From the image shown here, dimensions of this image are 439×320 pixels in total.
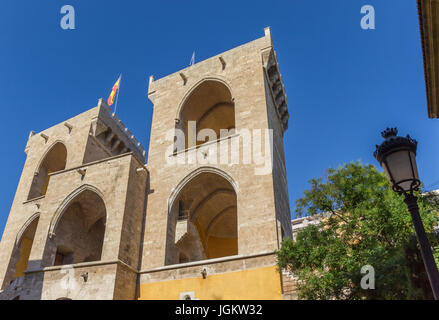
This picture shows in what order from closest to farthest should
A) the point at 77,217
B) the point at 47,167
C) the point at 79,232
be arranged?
Result: 1. the point at 77,217
2. the point at 79,232
3. the point at 47,167

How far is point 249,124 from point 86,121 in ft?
31.9

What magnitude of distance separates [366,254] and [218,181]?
7708 millimetres

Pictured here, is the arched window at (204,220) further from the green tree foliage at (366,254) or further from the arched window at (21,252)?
the arched window at (21,252)

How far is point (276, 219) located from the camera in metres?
11.8

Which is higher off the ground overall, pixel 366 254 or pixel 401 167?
pixel 366 254

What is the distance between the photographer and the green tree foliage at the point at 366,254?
775cm

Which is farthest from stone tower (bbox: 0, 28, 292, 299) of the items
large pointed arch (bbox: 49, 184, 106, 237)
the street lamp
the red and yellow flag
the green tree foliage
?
the street lamp

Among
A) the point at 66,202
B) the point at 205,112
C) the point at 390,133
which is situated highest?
the point at 205,112

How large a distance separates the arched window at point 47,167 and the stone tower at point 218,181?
6562 millimetres

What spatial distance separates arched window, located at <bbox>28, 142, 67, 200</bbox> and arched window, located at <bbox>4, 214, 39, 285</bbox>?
186 centimetres

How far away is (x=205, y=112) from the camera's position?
18844mm

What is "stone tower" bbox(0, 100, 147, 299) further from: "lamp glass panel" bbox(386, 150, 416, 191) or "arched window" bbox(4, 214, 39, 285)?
"lamp glass panel" bbox(386, 150, 416, 191)

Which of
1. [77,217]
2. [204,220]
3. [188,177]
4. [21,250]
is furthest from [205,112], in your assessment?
[21,250]

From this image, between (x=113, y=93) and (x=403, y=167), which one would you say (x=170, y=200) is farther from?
(x=113, y=93)
